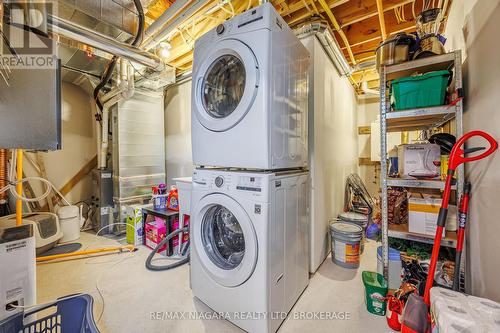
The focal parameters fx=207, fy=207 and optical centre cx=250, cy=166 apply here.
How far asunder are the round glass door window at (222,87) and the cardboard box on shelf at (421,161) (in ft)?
4.40

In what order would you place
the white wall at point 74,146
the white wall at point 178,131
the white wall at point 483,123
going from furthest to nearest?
the white wall at point 178,131
the white wall at point 74,146
the white wall at point 483,123

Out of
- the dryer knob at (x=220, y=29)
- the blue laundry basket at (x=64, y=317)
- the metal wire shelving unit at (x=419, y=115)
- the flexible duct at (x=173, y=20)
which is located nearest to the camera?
the blue laundry basket at (x=64, y=317)

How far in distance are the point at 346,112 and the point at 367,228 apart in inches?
74.3

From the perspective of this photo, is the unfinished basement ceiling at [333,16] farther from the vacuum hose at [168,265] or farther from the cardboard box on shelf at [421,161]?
the vacuum hose at [168,265]

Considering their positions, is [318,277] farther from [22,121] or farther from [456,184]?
[22,121]

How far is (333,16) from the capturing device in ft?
6.91

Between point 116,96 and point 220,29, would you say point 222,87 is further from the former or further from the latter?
point 116,96

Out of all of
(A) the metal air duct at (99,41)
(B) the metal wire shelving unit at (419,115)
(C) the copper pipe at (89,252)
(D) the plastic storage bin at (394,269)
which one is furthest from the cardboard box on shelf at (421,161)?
(C) the copper pipe at (89,252)

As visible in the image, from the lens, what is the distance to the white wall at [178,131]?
11.6 ft

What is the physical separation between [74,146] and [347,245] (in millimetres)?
4494

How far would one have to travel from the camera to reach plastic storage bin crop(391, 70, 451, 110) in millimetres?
1392

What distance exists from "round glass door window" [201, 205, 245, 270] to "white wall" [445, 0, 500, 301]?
1.43m

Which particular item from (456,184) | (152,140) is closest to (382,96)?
(456,184)

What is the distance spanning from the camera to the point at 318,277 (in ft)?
6.74
